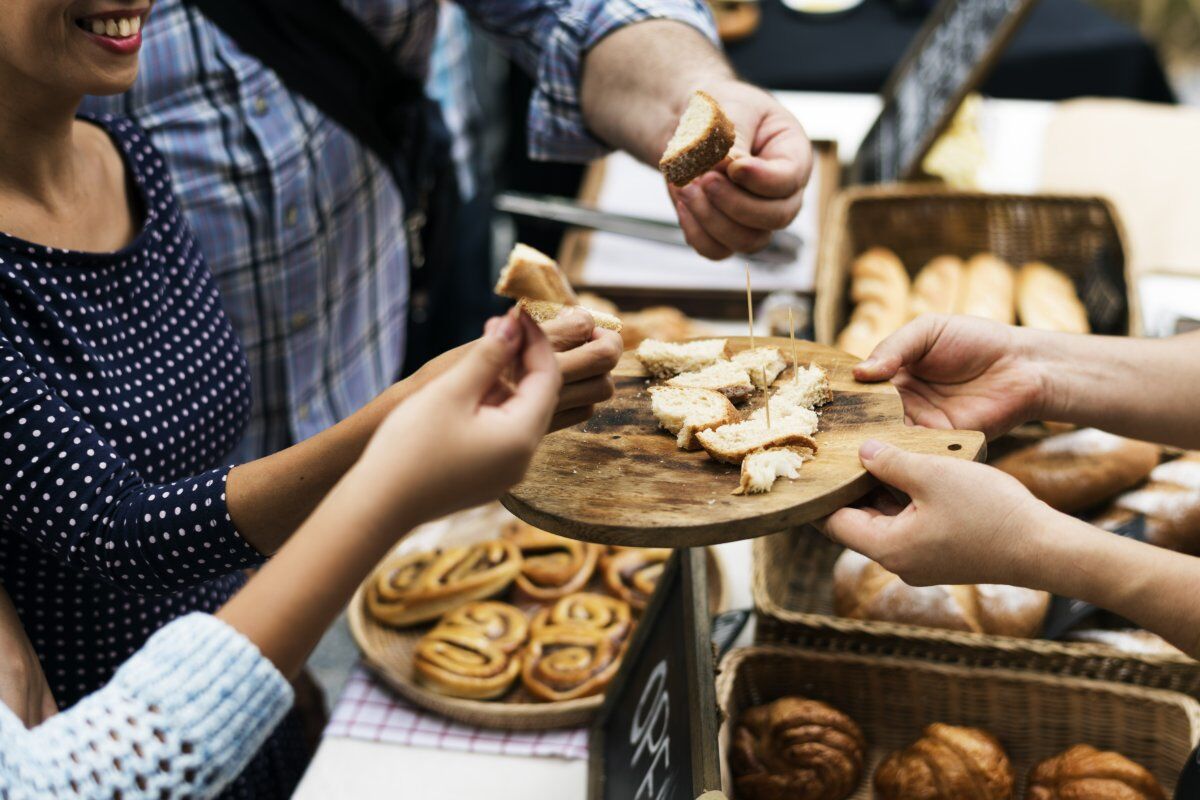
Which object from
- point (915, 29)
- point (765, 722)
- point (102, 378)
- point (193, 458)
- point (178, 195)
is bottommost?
point (765, 722)

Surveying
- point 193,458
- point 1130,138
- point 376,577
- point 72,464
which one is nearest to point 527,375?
point 72,464

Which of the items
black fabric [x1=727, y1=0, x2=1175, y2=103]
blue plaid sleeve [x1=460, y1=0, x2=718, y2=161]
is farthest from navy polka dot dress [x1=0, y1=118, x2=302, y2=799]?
black fabric [x1=727, y1=0, x2=1175, y2=103]

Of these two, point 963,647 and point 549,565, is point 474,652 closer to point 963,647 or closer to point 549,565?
point 549,565

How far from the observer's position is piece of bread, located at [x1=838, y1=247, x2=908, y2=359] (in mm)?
2684

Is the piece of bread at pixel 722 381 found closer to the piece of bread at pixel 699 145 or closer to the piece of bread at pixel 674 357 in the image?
the piece of bread at pixel 674 357

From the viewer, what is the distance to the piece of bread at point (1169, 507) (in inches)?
80.8

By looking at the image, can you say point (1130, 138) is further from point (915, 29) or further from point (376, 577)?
point (376, 577)

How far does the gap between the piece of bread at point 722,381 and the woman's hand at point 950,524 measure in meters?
0.31

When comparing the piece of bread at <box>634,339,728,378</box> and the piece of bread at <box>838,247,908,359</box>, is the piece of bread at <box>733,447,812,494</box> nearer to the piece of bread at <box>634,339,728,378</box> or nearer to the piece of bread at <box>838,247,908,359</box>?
the piece of bread at <box>634,339,728,378</box>

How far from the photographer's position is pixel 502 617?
223 cm

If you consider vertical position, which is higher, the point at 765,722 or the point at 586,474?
the point at 586,474

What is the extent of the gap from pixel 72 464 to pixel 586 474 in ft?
2.25

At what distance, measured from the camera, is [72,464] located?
1457 millimetres

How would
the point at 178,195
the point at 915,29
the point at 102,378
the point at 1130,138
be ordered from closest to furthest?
1. the point at 102,378
2. the point at 178,195
3. the point at 1130,138
4. the point at 915,29
